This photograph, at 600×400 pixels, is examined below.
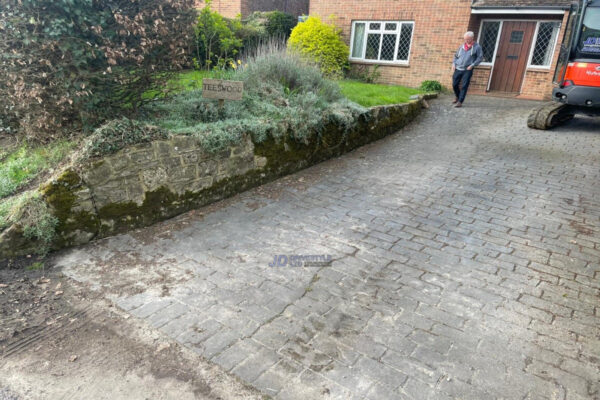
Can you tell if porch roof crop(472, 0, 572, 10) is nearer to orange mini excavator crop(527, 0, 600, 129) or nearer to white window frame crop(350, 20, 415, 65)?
white window frame crop(350, 20, 415, 65)

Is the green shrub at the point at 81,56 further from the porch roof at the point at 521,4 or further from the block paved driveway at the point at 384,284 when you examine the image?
the porch roof at the point at 521,4

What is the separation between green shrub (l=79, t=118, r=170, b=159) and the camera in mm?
4316

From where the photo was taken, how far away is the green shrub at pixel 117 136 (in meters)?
4.32

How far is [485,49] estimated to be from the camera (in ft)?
46.1

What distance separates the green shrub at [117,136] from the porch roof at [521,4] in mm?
12238

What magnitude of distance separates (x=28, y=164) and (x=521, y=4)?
13.9 meters

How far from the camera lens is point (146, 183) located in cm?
476

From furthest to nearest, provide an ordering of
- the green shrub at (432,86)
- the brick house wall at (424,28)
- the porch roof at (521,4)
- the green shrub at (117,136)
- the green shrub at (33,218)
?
1. the green shrub at (432,86)
2. the brick house wall at (424,28)
3. the porch roof at (521,4)
4. the green shrub at (117,136)
5. the green shrub at (33,218)

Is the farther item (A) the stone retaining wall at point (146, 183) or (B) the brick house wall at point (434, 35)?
(B) the brick house wall at point (434, 35)

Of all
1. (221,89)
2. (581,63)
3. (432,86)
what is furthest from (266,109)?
(432,86)

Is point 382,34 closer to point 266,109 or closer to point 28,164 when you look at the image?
point 266,109

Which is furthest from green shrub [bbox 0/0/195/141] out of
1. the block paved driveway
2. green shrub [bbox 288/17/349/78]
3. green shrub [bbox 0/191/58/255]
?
green shrub [bbox 288/17/349/78]

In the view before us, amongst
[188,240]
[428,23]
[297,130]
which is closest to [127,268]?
[188,240]

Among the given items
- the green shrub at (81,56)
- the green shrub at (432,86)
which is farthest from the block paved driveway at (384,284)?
the green shrub at (432,86)
